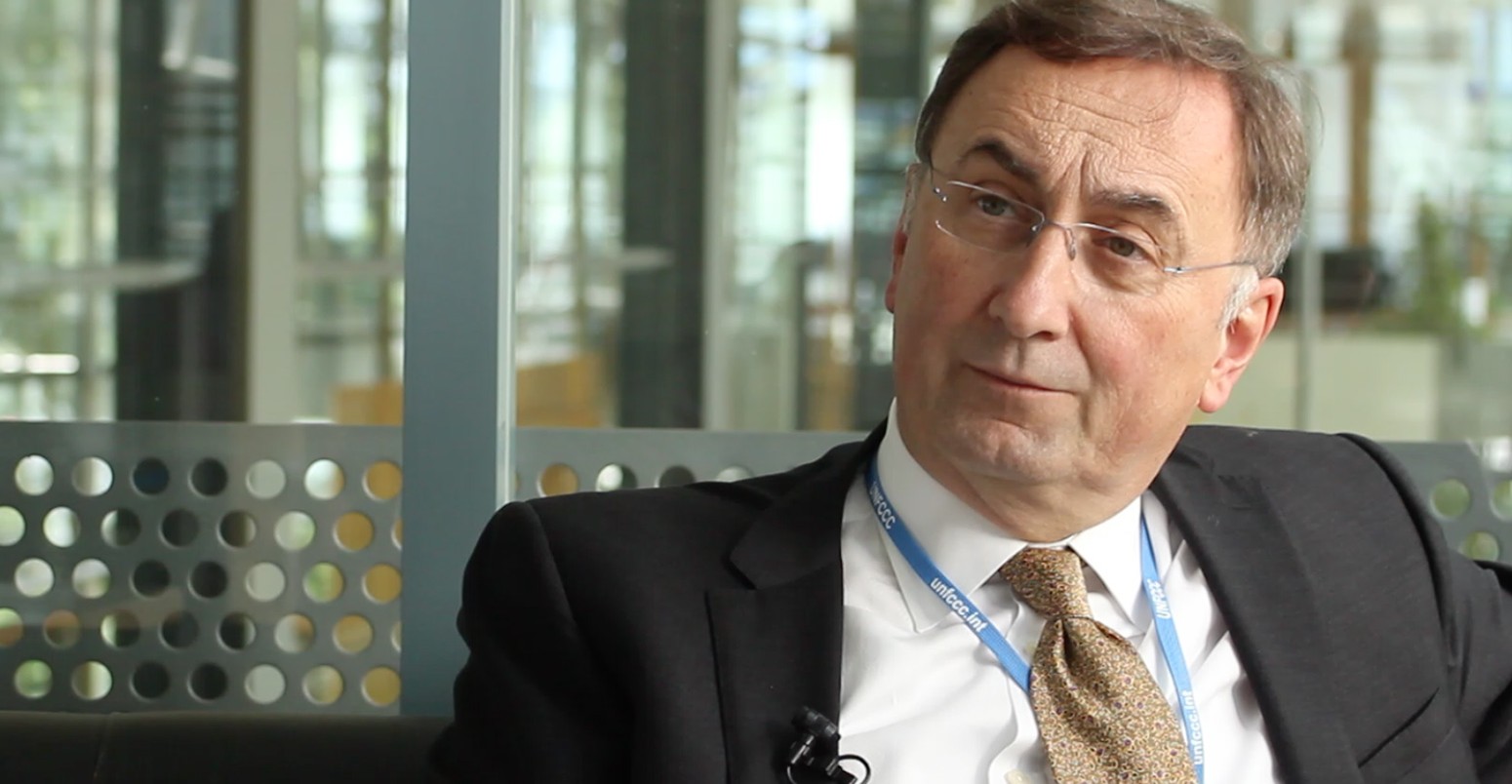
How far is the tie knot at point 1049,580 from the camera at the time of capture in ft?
5.20

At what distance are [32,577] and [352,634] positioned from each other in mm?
482

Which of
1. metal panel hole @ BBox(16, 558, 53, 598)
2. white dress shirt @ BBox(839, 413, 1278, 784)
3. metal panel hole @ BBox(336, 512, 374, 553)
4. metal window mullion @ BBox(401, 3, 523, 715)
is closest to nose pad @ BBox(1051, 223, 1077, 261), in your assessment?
white dress shirt @ BBox(839, 413, 1278, 784)

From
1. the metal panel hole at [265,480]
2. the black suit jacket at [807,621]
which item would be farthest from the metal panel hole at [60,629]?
the black suit jacket at [807,621]

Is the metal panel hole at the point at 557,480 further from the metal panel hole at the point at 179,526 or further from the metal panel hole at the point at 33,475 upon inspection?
the metal panel hole at the point at 33,475

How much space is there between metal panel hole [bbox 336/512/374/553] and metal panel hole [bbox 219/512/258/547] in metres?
0.13

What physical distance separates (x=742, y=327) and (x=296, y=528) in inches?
28.7

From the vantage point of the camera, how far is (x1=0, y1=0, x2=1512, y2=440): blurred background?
91.7 inches

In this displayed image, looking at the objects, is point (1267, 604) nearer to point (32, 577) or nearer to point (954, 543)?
point (954, 543)

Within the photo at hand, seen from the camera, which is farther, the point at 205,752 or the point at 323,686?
the point at 323,686

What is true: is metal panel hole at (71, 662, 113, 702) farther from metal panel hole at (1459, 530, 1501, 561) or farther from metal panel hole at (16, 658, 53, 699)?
metal panel hole at (1459, 530, 1501, 561)

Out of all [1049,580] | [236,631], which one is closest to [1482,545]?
[1049,580]

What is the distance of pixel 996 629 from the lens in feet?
5.19

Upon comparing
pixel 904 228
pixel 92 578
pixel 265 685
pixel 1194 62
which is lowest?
pixel 265 685

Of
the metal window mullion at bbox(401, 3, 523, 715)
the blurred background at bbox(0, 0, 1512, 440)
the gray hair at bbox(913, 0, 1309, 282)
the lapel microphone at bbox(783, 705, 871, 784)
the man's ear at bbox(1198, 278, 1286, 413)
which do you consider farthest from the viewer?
the blurred background at bbox(0, 0, 1512, 440)
